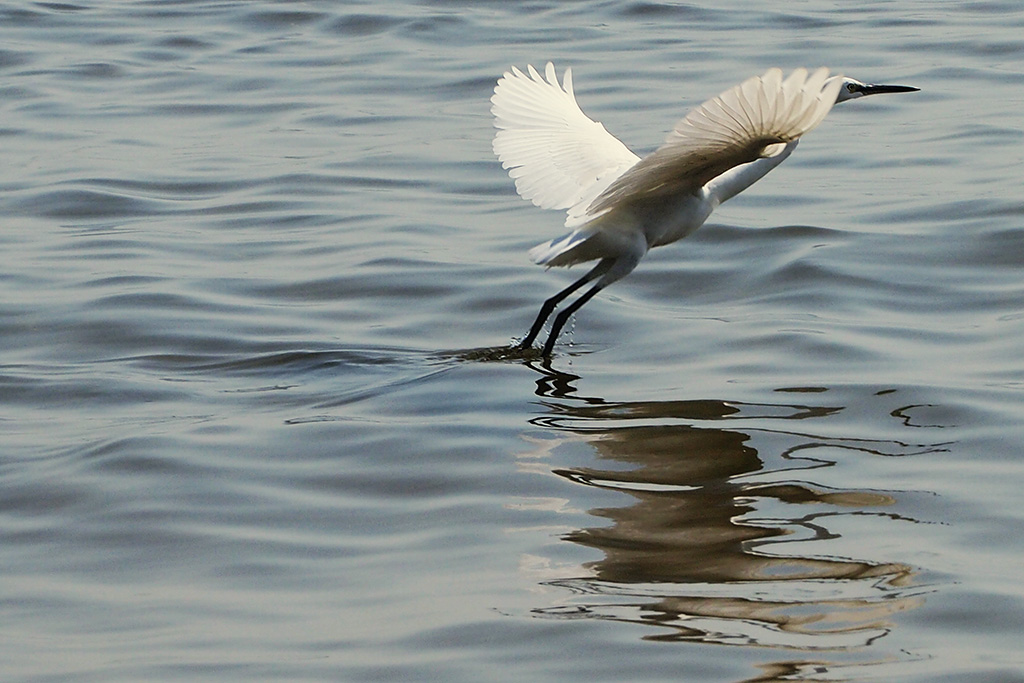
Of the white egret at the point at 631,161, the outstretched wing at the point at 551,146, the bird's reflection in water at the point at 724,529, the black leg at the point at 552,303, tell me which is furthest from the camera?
the black leg at the point at 552,303

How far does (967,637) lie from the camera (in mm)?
3678

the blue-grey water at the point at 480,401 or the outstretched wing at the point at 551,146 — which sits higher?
the outstretched wing at the point at 551,146

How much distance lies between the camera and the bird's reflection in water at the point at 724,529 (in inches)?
148

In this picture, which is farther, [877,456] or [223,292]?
[223,292]

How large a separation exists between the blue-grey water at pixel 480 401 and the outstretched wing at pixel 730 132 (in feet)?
2.48

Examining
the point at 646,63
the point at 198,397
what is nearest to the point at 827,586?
the point at 198,397

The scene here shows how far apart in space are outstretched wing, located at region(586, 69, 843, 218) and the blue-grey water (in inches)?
29.8

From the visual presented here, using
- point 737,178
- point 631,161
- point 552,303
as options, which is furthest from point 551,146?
point 737,178

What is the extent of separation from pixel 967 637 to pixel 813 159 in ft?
21.2

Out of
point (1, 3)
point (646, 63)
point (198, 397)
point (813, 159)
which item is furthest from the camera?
point (1, 3)

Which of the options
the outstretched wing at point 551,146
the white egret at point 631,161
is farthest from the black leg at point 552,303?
the outstretched wing at point 551,146

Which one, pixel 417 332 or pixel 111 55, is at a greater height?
pixel 111 55

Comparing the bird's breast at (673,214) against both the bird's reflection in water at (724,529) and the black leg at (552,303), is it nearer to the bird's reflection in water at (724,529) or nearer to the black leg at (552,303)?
the black leg at (552,303)

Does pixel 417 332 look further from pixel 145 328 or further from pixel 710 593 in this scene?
pixel 710 593
